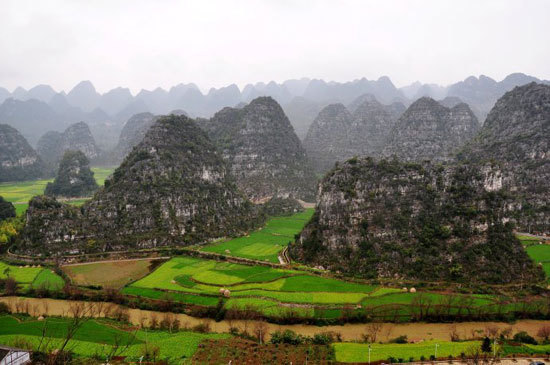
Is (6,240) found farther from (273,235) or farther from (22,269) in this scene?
(273,235)

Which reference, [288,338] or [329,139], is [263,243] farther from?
[329,139]

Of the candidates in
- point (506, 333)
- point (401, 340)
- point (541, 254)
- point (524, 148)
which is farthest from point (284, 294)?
point (524, 148)

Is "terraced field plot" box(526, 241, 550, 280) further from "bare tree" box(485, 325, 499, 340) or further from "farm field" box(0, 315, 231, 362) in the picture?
"farm field" box(0, 315, 231, 362)

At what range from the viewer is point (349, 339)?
3669 centimetres

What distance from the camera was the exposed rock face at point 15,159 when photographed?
14688cm

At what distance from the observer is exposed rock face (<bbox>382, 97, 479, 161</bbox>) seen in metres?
124

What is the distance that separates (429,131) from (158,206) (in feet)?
332

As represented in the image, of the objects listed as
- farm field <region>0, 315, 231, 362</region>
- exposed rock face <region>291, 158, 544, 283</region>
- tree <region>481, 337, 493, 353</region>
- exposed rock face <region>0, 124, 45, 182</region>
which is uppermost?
exposed rock face <region>0, 124, 45, 182</region>

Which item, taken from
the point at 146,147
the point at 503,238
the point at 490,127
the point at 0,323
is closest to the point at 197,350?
the point at 0,323

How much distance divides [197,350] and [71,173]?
365ft

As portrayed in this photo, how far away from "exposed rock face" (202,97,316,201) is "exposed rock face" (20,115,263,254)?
81.0 feet

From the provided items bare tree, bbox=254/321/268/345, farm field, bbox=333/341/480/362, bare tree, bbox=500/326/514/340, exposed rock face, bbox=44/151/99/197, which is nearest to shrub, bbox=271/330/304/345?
bare tree, bbox=254/321/268/345

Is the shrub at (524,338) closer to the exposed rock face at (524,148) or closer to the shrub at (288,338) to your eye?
the shrub at (288,338)

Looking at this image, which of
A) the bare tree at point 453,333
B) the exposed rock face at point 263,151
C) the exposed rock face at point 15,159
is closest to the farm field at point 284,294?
the bare tree at point 453,333
